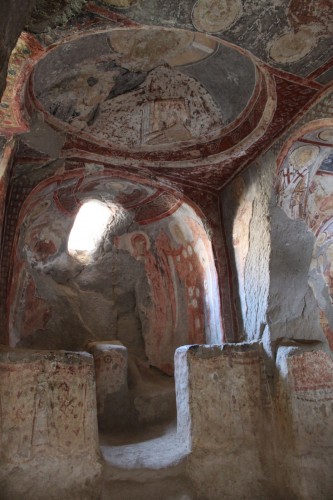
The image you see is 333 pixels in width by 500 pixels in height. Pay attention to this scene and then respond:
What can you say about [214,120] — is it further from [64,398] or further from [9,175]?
[64,398]

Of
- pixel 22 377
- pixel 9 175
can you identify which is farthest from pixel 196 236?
pixel 22 377

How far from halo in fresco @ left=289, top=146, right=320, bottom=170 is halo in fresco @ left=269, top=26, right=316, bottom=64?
138 centimetres

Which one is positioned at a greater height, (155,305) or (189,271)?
(189,271)

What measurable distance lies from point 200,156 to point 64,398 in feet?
11.4

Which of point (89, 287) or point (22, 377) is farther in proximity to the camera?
point (89, 287)

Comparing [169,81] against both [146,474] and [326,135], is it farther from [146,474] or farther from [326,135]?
[146,474]

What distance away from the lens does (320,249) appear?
809cm

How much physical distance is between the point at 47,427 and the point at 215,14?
166 inches

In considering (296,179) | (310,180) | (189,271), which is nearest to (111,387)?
(189,271)

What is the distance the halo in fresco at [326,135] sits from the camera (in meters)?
4.92

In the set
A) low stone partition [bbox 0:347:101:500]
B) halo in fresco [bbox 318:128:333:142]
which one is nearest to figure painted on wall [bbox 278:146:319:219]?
halo in fresco [bbox 318:128:333:142]

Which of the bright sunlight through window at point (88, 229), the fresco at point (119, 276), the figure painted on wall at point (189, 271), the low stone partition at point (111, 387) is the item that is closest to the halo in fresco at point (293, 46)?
the fresco at point (119, 276)

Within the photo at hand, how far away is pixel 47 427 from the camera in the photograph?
4.16 meters

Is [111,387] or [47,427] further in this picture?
[111,387]
